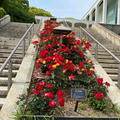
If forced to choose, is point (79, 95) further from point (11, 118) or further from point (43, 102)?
point (11, 118)

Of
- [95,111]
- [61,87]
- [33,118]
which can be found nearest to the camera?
[33,118]

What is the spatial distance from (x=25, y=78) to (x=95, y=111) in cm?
189

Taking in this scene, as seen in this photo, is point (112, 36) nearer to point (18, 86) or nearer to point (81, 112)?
point (81, 112)

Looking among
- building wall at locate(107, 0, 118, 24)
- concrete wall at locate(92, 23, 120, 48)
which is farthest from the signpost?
building wall at locate(107, 0, 118, 24)

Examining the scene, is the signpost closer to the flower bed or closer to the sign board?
the sign board

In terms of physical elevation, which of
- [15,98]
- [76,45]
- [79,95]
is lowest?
[15,98]

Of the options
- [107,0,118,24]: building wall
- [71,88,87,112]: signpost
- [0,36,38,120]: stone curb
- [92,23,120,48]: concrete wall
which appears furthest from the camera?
[107,0,118,24]: building wall

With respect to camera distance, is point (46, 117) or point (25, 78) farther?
point (25, 78)

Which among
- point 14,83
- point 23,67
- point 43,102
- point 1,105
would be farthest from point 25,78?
point 43,102

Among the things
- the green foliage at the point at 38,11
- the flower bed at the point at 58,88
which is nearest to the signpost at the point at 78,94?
the flower bed at the point at 58,88

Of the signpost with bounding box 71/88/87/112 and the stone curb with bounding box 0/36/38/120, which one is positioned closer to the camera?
the signpost with bounding box 71/88/87/112

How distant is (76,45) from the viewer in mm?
5148

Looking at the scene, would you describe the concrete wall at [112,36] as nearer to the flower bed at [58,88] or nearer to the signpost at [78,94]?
the flower bed at [58,88]

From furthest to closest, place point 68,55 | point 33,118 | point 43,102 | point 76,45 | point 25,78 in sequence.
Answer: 1. point 76,45
2. point 68,55
3. point 25,78
4. point 43,102
5. point 33,118
